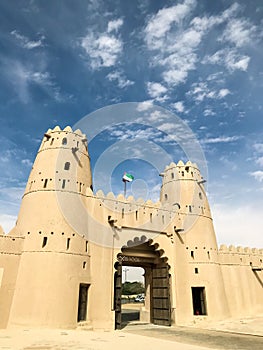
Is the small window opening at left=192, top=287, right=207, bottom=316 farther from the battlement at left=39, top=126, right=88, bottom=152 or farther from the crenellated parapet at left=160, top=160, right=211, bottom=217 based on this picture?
the battlement at left=39, top=126, right=88, bottom=152

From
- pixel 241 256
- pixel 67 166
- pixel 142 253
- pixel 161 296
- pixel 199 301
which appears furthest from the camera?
pixel 241 256

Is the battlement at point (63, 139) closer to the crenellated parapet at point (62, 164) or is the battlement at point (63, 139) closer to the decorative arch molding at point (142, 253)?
the crenellated parapet at point (62, 164)

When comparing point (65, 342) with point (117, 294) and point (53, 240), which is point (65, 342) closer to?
point (53, 240)

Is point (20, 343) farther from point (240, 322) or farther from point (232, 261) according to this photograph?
point (232, 261)

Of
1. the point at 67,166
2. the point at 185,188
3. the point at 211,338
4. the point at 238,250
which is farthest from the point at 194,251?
the point at 67,166

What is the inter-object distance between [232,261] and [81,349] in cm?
2246

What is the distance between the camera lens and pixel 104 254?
22.5 m

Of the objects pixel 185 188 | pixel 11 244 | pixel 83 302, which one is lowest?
pixel 83 302

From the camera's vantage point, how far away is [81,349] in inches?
506

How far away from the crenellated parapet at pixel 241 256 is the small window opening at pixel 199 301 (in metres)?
4.60

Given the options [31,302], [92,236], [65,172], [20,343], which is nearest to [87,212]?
[92,236]

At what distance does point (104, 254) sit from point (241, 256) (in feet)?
58.6

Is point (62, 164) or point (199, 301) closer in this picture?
point (62, 164)

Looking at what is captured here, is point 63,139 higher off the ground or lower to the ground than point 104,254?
higher
